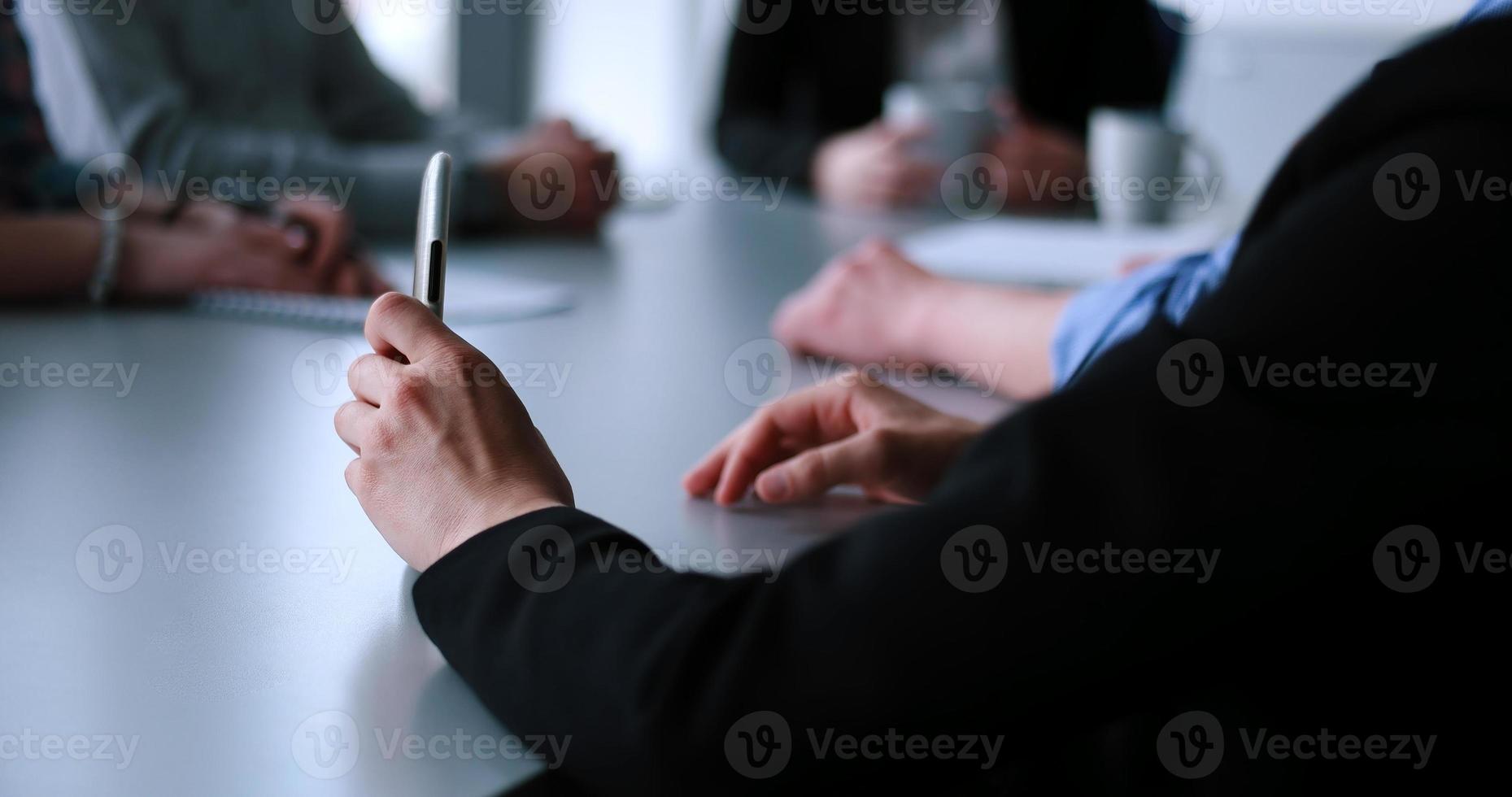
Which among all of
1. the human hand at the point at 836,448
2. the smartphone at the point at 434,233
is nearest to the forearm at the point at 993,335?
the human hand at the point at 836,448

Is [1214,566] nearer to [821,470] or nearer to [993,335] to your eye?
[821,470]

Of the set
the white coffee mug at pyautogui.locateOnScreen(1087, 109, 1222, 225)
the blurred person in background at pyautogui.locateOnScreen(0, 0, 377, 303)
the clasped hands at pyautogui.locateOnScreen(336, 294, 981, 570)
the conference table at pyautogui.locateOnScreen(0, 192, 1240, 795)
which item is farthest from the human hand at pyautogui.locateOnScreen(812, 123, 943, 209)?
the clasped hands at pyautogui.locateOnScreen(336, 294, 981, 570)

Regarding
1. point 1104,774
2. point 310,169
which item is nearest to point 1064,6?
point 310,169

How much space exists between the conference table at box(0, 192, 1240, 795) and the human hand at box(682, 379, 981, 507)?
0.02 meters

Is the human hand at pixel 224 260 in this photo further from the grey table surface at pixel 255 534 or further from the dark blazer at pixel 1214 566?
the dark blazer at pixel 1214 566

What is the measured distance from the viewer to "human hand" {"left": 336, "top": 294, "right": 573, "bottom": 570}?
1.62 ft

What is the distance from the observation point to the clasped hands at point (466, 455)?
19.6 inches

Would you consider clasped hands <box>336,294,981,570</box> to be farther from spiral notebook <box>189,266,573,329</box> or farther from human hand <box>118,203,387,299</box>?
human hand <box>118,203,387,299</box>

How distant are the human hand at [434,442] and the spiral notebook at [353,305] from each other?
0.37 meters

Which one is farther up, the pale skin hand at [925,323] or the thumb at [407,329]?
the thumb at [407,329]

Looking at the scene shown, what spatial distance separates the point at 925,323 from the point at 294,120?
97 cm

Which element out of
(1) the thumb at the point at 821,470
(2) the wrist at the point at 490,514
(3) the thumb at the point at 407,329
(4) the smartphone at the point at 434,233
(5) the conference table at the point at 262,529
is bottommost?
(5) the conference table at the point at 262,529

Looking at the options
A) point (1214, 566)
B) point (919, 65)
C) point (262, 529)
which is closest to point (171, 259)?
point (262, 529)

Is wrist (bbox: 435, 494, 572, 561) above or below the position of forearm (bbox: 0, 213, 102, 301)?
above
